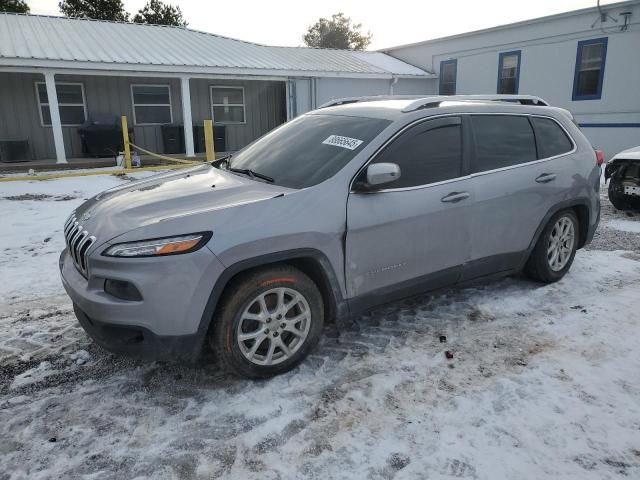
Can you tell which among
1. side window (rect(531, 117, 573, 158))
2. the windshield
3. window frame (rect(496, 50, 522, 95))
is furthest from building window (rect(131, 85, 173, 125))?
side window (rect(531, 117, 573, 158))

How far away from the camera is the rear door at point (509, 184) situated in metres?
3.84

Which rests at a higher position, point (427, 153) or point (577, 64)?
point (577, 64)

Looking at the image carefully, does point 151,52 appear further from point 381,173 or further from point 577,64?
point 381,173

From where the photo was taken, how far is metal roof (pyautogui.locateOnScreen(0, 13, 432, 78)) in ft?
42.3

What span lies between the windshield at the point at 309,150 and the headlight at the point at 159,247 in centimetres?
84

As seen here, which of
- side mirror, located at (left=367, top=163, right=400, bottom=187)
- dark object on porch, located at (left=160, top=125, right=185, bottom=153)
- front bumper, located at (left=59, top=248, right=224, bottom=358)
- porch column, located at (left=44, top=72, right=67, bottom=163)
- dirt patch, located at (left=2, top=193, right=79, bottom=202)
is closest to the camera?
front bumper, located at (left=59, top=248, right=224, bottom=358)

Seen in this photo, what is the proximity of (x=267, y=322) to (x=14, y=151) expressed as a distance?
14190 millimetres

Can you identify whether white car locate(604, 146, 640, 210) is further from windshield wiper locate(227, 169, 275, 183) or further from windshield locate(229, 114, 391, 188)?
windshield wiper locate(227, 169, 275, 183)

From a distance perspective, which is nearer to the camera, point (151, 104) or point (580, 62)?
point (580, 62)

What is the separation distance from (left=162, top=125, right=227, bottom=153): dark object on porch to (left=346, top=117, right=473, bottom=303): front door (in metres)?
13.7

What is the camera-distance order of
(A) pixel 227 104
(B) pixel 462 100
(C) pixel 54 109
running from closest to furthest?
(B) pixel 462 100, (C) pixel 54 109, (A) pixel 227 104

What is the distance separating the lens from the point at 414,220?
3.42 metres

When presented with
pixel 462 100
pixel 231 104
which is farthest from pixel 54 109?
pixel 462 100

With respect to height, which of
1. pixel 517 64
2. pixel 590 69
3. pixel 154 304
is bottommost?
pixel 154 304
